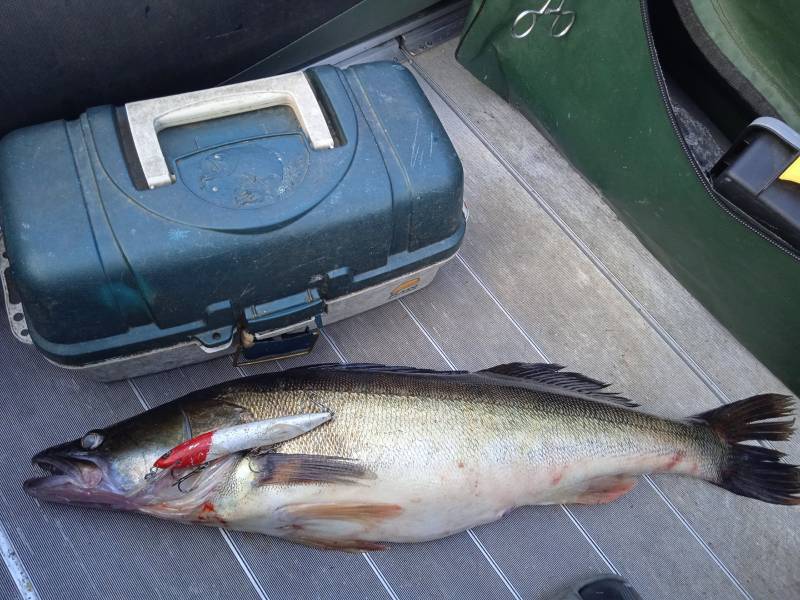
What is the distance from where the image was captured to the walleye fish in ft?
5.11

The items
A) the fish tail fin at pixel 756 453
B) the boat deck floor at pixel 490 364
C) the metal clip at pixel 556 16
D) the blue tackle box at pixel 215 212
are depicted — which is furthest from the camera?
the metal clip at pixel 556 16

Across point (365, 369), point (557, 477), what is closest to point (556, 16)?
point (365, 369)

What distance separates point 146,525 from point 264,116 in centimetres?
112

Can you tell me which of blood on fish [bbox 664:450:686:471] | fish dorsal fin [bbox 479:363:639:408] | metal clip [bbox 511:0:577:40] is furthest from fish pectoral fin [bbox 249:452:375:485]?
metal clip [bbox 511:0:577:40]

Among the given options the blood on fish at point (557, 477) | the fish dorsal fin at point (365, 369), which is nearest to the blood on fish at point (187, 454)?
the fish dorsal fin at point (365, 369)

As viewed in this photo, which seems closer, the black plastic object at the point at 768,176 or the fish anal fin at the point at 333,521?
the fish anal fin at the point at 333,521

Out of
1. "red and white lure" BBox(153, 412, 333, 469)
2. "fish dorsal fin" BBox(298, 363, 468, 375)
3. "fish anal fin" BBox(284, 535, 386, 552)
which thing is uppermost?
"fish dorsal fin" BBox(298, 363, 468, 375)

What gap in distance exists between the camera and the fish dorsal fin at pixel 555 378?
188 centimetres

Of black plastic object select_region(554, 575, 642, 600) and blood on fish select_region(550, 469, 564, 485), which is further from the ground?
blood on fish select_region(550, 469, 564, 485)

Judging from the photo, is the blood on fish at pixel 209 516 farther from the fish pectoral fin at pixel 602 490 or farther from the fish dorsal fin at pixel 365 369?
the fish pectoral fin at pixel 602 490

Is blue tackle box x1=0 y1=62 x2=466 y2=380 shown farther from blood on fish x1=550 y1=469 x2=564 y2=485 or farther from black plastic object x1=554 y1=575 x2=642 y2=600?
black plastic object x1=554 y1=575 x2=642 y2=600

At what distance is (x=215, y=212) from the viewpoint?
1.49 meters

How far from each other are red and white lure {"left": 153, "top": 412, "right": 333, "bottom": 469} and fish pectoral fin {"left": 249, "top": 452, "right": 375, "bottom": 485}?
4 cm

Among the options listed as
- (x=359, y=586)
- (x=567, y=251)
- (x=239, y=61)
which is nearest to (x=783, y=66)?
(x=567, y=251)
